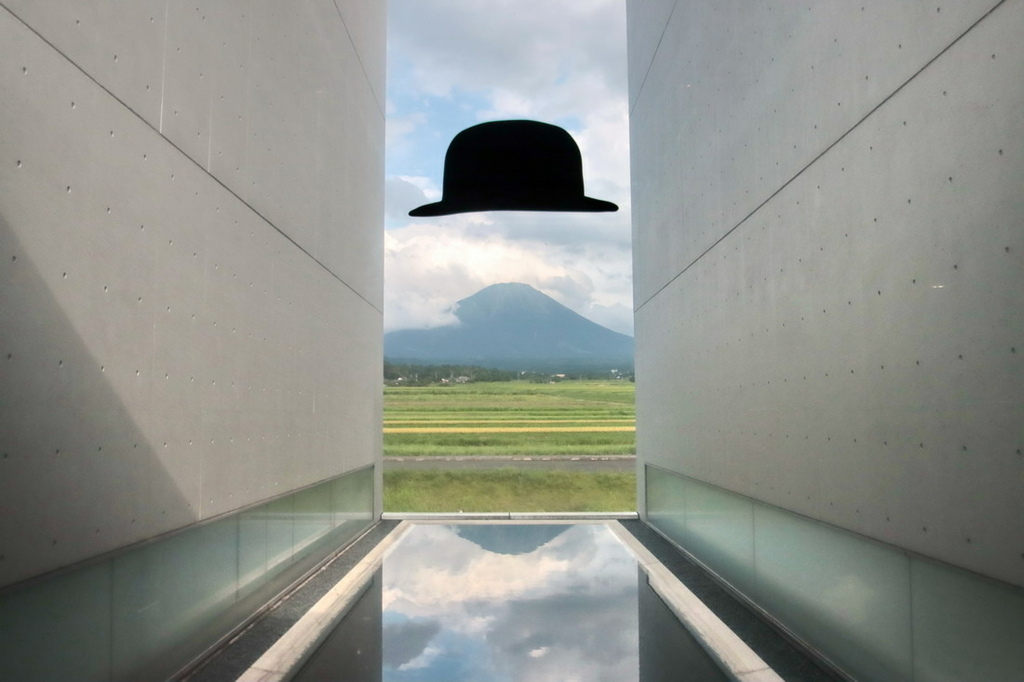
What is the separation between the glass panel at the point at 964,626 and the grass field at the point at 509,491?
1408cm

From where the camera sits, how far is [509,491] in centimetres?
1844

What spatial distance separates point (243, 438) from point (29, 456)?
1896 millimetres

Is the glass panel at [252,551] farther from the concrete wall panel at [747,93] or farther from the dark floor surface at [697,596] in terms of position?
the concrete wall panel at [747,93]

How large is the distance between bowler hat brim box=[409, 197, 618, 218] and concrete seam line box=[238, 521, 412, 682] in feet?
8.16

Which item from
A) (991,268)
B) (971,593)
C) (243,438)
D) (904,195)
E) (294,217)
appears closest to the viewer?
(991,268)

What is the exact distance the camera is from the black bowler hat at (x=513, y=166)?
71.7 inches

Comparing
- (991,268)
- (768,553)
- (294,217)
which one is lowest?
(768,553)

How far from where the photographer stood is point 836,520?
11.0ft

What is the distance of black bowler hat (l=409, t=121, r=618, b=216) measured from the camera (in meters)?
1.82

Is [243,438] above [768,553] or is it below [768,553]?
above

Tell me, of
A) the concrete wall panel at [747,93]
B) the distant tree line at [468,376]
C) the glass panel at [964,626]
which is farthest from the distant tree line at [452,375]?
the glass panel at [964,626]

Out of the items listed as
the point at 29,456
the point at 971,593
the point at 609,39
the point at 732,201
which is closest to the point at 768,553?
the point at 971,593

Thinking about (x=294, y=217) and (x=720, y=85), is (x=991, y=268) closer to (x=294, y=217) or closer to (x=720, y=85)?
(x=720, y=85)

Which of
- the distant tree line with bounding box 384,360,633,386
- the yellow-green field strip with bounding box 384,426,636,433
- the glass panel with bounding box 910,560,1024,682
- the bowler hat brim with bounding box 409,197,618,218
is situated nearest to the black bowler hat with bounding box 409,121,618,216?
the bowler hat brim with bounding box 409,197,618,218
